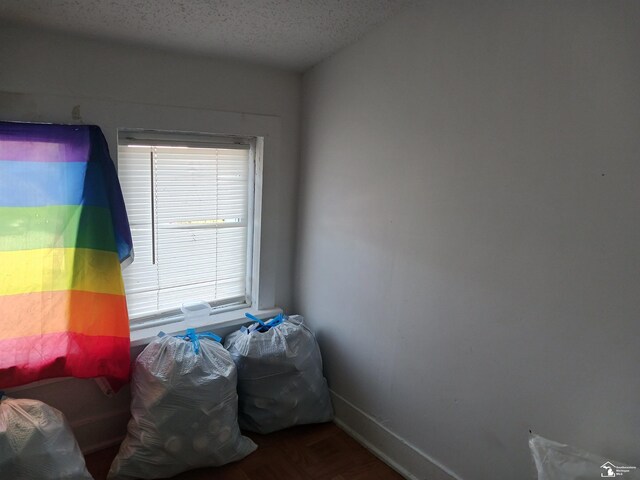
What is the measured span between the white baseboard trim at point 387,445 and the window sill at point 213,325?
26.2 inches

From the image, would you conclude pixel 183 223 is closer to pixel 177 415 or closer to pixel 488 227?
pixel 177 415

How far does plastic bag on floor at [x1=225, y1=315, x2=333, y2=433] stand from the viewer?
2252 mm

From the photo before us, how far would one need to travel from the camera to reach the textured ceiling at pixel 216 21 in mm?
1686

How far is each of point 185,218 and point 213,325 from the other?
2.10ft

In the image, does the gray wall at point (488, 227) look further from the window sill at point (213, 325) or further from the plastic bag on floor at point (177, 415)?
the plastic bag on floor at point (177, 415)

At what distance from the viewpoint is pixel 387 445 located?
2107 mm

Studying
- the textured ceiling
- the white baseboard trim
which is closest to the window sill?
the white baseboard trim

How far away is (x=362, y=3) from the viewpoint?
1737 millimetres

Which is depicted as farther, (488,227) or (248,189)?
(248,189)

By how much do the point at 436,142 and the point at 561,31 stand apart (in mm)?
570

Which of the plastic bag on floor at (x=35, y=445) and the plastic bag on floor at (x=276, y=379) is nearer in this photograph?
the plastic bag on floor at (x=35, y=445)

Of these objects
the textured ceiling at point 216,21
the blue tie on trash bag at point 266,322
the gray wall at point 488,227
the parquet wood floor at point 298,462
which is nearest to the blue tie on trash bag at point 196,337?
the blue tie on trash bag at point 266,322

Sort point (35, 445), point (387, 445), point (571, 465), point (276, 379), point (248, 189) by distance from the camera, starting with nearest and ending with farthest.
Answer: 1. point (571, 465)
2. point (35, 445)
3. point (387, 445)
4. point (276, 379)
5. point (248, 189)

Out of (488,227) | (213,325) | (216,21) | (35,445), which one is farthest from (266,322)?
(216,21)
